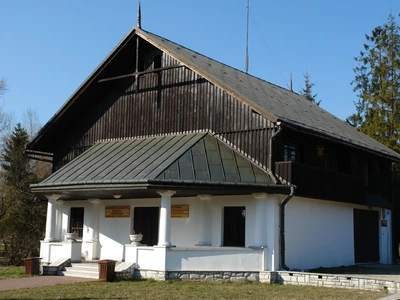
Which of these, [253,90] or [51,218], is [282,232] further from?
[51,218]

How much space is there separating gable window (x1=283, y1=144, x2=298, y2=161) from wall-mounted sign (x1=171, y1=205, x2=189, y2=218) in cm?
375

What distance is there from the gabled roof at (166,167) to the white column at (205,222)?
1241 mm

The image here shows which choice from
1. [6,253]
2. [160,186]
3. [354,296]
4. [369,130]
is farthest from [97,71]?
[369,130]

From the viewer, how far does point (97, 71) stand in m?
21.2

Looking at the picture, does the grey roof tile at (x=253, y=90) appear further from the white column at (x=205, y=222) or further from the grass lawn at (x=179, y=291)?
the grass lawn at (x=179, y=291)

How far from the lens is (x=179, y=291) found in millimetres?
13570

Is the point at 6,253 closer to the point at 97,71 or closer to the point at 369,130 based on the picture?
the point at 97,71

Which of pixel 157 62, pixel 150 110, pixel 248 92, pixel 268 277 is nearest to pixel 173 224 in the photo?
pixel 268 277

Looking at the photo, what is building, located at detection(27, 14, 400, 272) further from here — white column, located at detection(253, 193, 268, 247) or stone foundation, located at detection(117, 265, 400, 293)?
stone foundation, located at detection(117, 265, 400, 293)

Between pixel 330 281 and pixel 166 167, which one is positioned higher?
pixel 166 167

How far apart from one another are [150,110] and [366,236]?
10578 millimetres

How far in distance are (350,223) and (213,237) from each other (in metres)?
6.92

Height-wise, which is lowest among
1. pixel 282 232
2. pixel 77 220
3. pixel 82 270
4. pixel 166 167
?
pixel 82 270

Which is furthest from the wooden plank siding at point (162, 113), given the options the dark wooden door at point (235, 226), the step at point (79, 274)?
the step at point (79, 274)
